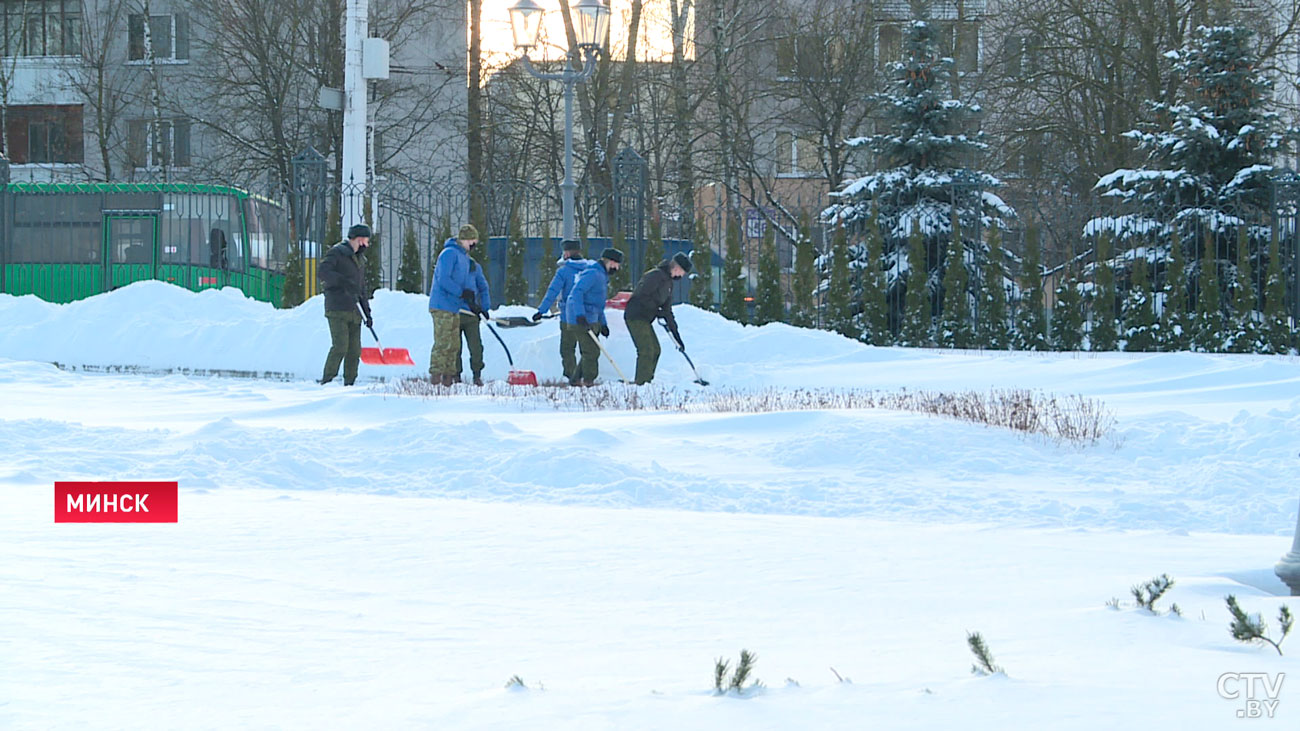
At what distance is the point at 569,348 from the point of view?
16672mm

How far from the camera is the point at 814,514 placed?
800 centimetres

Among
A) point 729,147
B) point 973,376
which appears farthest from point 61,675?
point 729,147

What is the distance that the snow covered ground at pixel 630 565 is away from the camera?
12.7 feet

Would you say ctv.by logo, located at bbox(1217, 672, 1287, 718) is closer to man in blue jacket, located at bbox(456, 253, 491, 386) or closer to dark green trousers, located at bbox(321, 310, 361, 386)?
man in blue jacket, located at bbox(456, 253, 491, 386)

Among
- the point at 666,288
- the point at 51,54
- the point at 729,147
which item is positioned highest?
the point at 51,54

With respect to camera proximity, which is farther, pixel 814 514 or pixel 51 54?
pixel 51 54

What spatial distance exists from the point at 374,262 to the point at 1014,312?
9345 mm

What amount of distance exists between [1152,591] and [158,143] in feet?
125

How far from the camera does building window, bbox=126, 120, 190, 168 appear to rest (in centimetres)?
3803

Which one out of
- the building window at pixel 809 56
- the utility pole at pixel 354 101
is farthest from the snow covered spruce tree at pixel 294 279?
the building window at pixel 809 56

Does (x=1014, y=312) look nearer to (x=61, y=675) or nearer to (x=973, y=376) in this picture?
(x=973, y=376)

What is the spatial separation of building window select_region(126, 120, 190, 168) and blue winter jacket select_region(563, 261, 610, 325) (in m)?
24.0

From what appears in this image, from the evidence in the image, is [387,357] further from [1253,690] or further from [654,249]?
[1253,690]

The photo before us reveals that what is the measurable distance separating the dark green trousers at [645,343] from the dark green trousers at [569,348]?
0.56 metres
